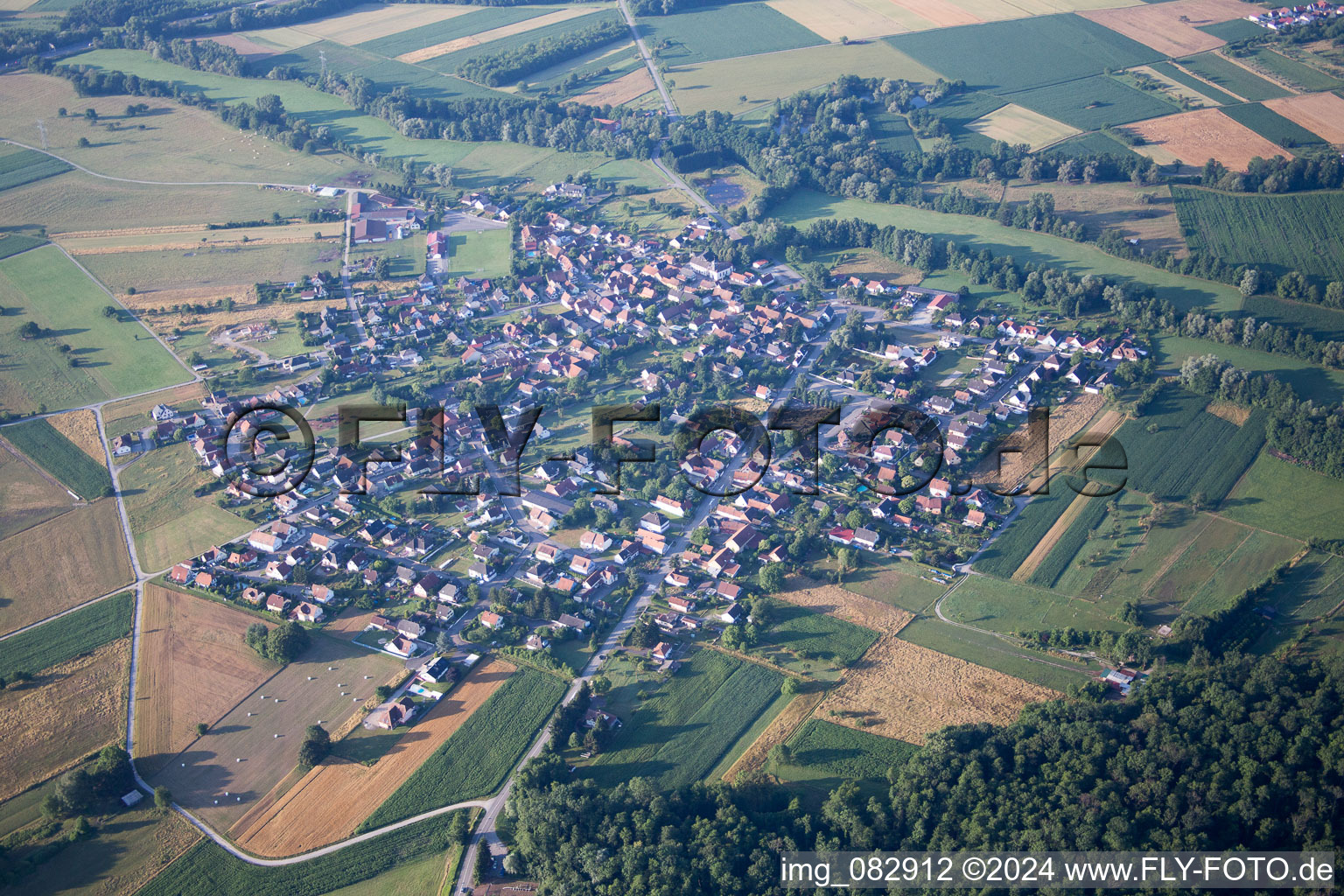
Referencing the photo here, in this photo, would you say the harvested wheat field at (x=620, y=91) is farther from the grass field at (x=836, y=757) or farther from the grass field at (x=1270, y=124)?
the grass field at (x=836, y=757)

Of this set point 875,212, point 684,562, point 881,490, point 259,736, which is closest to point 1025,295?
point 875,212

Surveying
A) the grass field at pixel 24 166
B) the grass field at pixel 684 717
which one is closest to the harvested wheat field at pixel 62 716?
the grass field at pixel 684 717

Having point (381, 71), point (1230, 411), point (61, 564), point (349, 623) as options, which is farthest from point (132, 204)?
point (1230, 411)

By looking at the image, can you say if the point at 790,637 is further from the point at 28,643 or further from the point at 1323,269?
the point at 1323,269

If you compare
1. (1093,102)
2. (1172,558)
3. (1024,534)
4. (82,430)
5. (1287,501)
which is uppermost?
(1093,102)

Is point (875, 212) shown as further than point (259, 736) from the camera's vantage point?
Yes

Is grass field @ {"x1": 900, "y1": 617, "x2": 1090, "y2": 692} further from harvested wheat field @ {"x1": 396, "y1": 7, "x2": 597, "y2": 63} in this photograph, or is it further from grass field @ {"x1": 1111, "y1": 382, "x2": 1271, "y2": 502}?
harvested wheat field @ {"x1": 396, "y1": 7, "x2": 597, "y2": 63}

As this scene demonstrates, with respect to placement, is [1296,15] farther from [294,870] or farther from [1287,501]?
[294,870]
